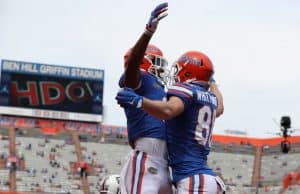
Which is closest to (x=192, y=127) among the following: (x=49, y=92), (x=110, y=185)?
(x=110, y=185)

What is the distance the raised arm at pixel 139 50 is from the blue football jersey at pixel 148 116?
0.73 feet

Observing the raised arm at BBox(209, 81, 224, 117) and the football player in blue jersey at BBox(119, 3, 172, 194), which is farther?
the raised arm at BBox(209, 81, 224, 117)

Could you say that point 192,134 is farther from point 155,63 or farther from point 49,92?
point 49,92

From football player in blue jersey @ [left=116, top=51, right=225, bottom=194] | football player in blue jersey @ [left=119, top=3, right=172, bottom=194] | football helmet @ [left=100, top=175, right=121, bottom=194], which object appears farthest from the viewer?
A: football helmet @ [left=100, top=175, right=121, bottom=194]

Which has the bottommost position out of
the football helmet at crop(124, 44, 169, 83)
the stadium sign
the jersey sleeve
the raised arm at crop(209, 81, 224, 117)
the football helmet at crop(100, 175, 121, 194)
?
the football helmet at crop(100, 175, 121, 194)

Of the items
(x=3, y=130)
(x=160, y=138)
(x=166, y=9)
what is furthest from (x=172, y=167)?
(x=3, y=130)

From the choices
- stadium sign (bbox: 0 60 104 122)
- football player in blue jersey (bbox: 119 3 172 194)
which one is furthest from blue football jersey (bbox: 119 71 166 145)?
stadium sign (bbox: 0 60 104 122)

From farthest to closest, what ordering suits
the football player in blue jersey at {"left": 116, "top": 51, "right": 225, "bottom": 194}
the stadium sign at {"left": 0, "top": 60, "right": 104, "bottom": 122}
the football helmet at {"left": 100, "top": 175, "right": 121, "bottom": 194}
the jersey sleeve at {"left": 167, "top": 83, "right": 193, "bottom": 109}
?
the stadium sign at {"left": 0, "top": 60, "right": 104, "bottom": 122}, the football helmet at {"left": 100, "top": 175, "right": 121, "bottom": 194}, the football player in blue jersey at {"left": 116, "top": 51, "right": 225, "bottom": 194}, the jersey sleeve at {"left": 167, "top": 83, "right": 193, "bottom": 109}

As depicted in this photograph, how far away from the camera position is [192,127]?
6.41 metres

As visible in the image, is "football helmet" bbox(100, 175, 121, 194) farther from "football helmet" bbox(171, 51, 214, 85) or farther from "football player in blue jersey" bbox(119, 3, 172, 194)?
"football helmet" bbox(171, 51, 214, 85)

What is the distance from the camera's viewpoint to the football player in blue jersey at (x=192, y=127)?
6.34 m

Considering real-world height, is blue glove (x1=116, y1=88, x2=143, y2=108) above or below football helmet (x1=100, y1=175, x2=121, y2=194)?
above

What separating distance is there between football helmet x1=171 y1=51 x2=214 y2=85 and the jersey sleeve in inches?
7.8

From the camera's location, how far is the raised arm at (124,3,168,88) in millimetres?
5930
